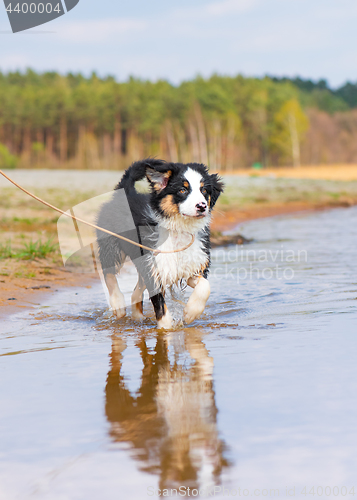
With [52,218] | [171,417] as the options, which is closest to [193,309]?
[171,417]

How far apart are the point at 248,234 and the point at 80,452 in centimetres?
1073

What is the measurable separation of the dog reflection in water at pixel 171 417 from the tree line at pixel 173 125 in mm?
63930

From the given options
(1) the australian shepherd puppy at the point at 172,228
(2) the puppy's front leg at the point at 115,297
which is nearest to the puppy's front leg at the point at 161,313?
(1) the australian shepherd puppy at the point at 172,228

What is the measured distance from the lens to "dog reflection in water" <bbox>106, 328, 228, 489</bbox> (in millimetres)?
2555

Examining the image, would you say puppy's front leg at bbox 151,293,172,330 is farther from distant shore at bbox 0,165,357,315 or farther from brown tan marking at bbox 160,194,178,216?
distant shore at bbox 0,165,357,315

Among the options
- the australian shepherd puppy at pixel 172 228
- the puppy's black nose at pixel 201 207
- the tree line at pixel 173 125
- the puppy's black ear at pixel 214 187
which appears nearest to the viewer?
the puppy's black nose at pixel 201 207

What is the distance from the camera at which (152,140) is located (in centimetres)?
7981

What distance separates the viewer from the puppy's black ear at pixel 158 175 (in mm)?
5121

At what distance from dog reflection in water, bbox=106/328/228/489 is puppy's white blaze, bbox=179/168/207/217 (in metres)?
1.18

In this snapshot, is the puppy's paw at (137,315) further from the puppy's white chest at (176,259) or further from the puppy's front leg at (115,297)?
the puppy's white chest at (176,259)

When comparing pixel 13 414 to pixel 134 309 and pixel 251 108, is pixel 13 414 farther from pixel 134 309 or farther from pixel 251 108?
pixel 251 108

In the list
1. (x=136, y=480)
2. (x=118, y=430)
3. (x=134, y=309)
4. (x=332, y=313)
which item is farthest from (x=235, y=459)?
(x=134, y=309)

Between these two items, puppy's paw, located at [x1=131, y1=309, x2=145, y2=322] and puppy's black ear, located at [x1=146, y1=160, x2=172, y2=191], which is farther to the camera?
puppy's paw, located at [x1=131, y1=309, x2=145, y2=322]

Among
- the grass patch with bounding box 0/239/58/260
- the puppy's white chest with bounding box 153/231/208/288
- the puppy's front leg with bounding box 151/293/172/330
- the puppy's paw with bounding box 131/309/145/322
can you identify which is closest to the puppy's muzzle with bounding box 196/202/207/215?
the puppy's white chest with bounding box 153/231/208/288
